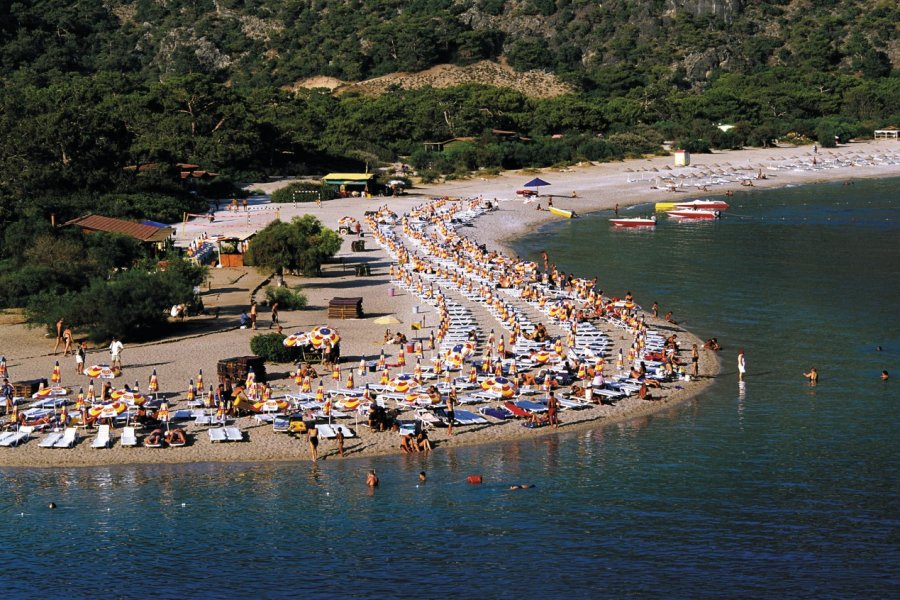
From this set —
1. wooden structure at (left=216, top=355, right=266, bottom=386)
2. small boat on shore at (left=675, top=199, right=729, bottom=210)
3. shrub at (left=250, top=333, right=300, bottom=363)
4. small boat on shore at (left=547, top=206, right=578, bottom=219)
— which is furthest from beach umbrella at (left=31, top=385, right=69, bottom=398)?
small boat on shore at (left=675, top=199, right=729, bottom=210)

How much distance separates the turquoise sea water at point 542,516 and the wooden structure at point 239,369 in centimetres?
572

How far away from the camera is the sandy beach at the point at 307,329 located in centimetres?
3381

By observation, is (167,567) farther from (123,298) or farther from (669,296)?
(669,296)

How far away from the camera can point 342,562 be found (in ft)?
88.9

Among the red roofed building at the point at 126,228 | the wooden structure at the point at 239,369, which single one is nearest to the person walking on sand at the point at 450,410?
the wooden structure at the point at 239,369

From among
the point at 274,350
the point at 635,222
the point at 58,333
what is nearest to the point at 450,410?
the point at 274,350

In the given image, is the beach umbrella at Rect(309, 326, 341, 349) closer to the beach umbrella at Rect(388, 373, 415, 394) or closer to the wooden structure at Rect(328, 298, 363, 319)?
the beach umbrella at Rect(388, 373, 415, 394)

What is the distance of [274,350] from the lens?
41.6 m

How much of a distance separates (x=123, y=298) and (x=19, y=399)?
8.72 meters

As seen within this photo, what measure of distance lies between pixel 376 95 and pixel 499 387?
113293mm

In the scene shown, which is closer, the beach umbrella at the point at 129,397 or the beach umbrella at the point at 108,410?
the beach umbrella at the point at 108,410

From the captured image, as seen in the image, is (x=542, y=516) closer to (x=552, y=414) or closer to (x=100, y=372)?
(x=552, y=414)

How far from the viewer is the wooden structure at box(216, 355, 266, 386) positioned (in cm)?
→ 3822

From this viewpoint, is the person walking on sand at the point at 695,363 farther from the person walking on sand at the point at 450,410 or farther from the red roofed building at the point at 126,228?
the red roofed building at the point at 126,228
